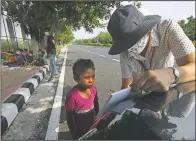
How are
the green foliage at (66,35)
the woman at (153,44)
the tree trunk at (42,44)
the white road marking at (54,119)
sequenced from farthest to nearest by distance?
the tree trunk at (42,44) → the green foliage at (66,35) → the white road marking at (54,119) → the woman at (153,44)

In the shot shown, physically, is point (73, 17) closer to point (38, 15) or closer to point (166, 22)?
point (38, 15)

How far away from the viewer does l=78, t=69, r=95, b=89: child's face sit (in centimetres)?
230

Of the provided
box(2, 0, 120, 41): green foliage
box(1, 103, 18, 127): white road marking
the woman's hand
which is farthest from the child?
box(2, 0, 120, 41): green foliage

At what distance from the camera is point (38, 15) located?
10.4 m

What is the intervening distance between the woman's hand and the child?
103 cm

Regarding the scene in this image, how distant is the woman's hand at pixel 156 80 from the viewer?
1.23 meters

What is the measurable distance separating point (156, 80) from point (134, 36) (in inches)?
15.6

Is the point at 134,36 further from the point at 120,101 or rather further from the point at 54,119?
the point at 54,119

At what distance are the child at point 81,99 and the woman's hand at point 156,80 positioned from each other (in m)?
1.03

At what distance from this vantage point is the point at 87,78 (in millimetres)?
2303

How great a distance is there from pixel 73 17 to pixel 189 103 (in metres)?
10.2

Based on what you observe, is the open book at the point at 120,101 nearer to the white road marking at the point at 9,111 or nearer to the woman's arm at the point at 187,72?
the woman's arm at the point at 187,72

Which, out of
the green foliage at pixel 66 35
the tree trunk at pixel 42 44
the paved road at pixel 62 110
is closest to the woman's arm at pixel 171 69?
the paved road at pixel 62 110

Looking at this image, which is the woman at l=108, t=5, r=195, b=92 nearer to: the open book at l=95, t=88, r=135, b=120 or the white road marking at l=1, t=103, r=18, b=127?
the open book at l=95, t=88, r=135, b=120
